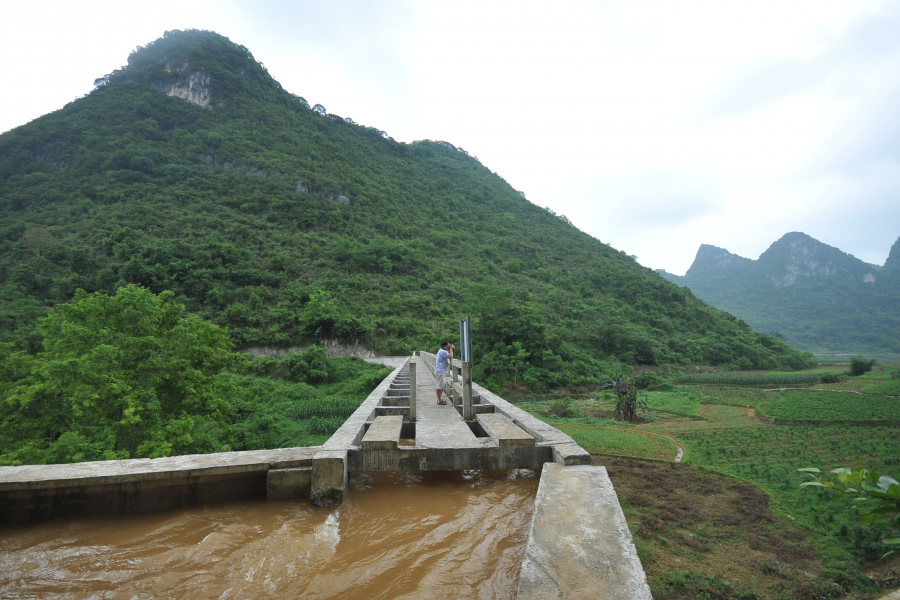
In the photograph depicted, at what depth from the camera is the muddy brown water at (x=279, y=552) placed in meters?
3.11

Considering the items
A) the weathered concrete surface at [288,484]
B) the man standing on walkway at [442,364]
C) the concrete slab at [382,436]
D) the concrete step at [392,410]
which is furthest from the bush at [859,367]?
the weathered concrete surface at [288,484]

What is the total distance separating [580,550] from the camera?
9.73ft

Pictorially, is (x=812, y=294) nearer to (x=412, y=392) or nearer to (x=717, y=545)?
(x=717, y=545)

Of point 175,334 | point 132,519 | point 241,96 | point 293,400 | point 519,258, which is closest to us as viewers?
point 132,519

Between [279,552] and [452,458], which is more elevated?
[452,458]

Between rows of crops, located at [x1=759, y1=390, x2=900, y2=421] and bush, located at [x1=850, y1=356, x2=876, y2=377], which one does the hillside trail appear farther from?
bush, located at [x1=850, y1=356, x2=876, y2=377]

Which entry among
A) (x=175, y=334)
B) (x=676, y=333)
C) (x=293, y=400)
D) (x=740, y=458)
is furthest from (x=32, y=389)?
(x=676, y=333)

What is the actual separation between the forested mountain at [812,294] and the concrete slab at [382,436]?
107 meters

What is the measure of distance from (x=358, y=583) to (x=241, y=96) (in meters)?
109

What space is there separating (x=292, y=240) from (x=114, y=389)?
49575mm

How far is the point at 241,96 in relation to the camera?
293 feet

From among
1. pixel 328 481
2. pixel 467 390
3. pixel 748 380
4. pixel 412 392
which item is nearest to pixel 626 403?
pixel 467 390

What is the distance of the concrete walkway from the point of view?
5582mm

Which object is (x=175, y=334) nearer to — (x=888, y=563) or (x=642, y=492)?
(x=642, y=492)
